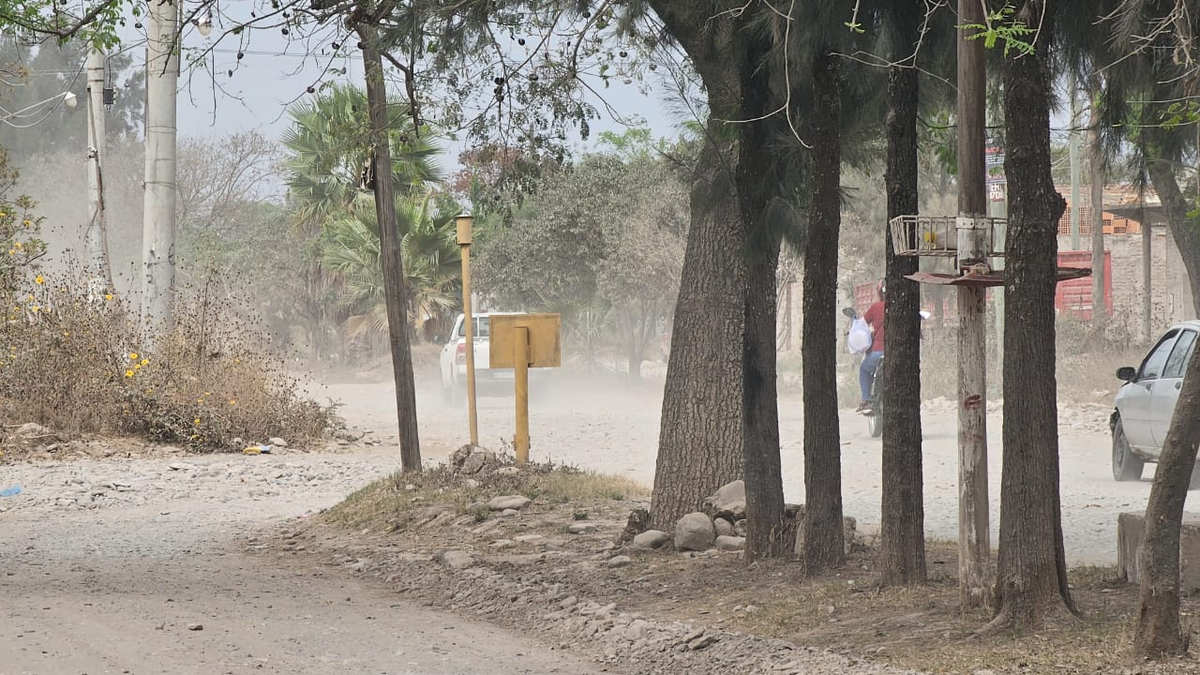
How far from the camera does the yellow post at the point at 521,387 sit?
12312 millimetres

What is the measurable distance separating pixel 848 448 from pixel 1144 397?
202 inches

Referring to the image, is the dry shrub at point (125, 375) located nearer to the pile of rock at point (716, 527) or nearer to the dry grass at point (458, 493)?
the dry grass at point (458, 493)

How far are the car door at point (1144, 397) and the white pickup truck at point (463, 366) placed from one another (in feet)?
51.4

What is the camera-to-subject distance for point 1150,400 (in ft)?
42.1

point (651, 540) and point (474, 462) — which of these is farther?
point (474, 462)

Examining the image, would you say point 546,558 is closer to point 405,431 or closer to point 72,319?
point 405,431

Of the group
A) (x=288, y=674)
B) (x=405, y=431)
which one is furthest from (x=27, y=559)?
(x=288, y=674)

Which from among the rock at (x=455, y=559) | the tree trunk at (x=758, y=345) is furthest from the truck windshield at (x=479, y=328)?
the tree trunk at (x=758, y=345)

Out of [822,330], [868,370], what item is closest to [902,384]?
[822,330]

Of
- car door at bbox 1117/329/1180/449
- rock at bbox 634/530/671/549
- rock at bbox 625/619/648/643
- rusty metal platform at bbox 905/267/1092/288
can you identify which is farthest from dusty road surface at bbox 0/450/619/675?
car door at bbox 1117/329/1180/449

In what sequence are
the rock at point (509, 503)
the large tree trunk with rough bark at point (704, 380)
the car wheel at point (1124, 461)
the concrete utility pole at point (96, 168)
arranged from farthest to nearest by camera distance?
the concrete utility pole at point (96, 168), the car wheel at point (1124, 461), the rock at point (509, 503), the large tree trunk with rough bark at point (704, 380)

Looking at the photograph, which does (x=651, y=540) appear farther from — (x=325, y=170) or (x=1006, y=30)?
(x=325, y=170)

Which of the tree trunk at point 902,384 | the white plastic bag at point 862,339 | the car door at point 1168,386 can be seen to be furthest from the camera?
the white plastic bag at point 862,339

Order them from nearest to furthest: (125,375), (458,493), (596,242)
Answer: (458,493)
(125,375)
(596,242)
